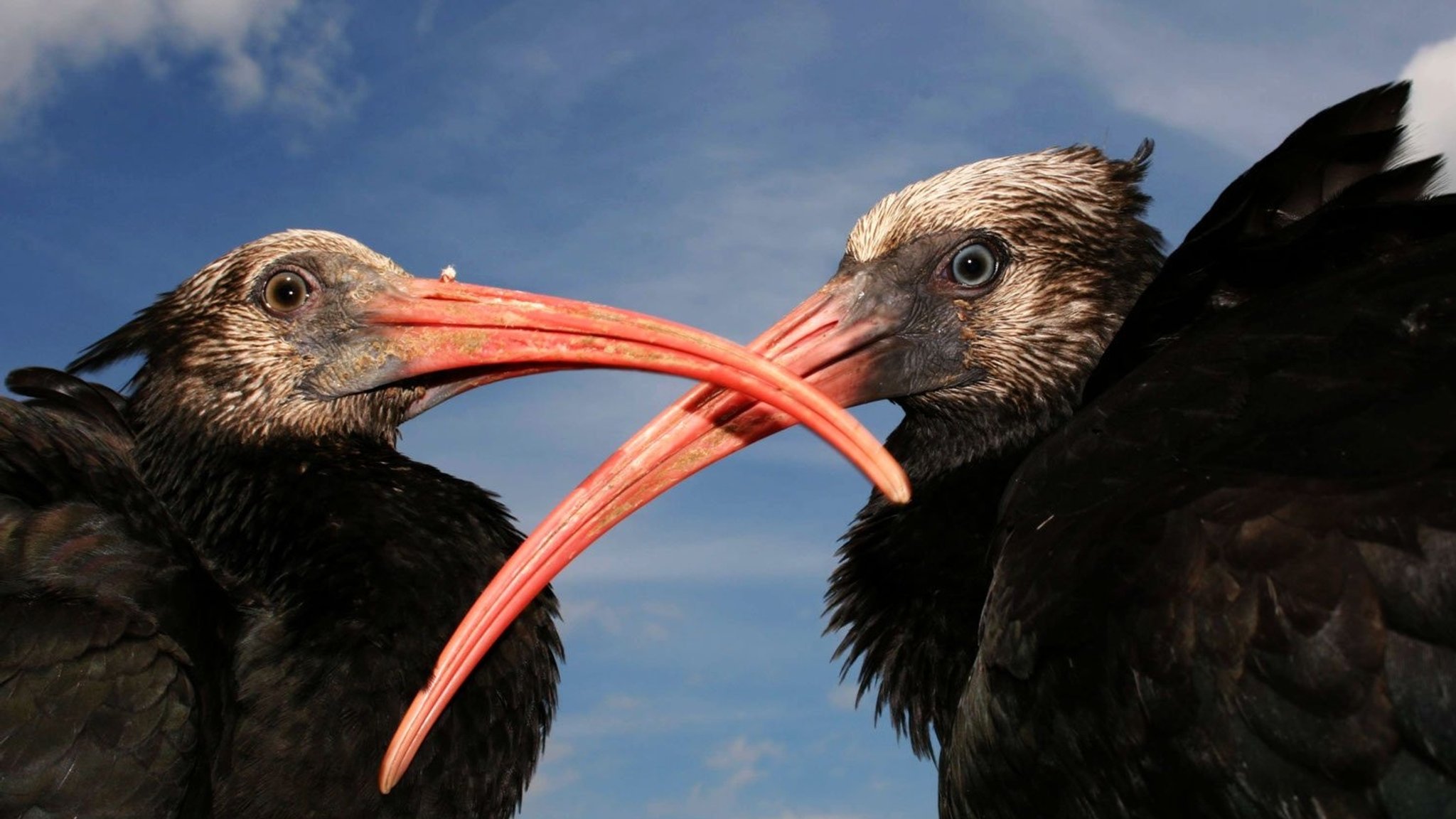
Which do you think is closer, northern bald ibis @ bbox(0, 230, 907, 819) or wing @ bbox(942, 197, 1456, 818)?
wing @ bbox(942, 197, 1456, 818)

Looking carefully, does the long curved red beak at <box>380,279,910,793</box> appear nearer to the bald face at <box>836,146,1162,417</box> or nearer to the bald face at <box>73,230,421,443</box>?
the bald face at <box>836,146,1162,417</box>

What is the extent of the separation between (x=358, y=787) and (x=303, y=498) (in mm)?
1217

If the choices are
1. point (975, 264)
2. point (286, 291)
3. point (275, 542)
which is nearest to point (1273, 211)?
point (975, 264)

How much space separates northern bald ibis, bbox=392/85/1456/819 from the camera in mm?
2822

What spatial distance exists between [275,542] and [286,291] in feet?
3.92

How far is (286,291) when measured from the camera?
19.0 ft

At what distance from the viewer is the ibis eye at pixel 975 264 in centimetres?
539

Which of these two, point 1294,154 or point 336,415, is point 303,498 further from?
point 1294,154

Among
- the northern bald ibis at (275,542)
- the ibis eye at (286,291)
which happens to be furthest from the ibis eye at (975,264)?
the ibis eye at (286,291)

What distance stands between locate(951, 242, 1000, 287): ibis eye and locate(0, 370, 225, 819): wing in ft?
10.3

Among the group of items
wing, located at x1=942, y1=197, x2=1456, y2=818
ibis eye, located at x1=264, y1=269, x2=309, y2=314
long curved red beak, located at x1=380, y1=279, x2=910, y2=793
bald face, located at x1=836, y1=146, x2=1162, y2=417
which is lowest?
wing, located at x1=942, y1=197, x2=1456, y2=818

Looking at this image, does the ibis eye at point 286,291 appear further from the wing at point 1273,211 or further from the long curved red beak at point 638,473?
the wing at point 1273,211

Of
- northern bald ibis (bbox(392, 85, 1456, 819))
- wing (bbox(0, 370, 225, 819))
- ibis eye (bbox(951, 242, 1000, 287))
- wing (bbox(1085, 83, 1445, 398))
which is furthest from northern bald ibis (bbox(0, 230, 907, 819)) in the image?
ibis eye (bbox(951, 242, 1000, 287))

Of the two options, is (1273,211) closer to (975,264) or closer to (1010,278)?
(1010,278)
